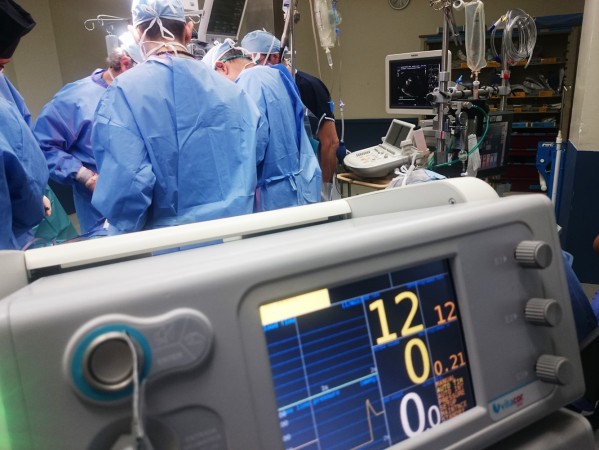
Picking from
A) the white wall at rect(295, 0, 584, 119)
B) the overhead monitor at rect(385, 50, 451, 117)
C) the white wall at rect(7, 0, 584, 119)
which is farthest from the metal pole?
the white wall at rect(295, 0, 584, 119)

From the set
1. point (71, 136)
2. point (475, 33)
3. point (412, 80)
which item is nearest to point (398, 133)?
point (412, 80)

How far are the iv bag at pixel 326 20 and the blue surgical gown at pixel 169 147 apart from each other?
131 centimetres

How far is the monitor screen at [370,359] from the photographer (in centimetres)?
50

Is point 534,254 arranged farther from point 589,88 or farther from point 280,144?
point 589,88

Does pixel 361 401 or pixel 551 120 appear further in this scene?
pixel 551 120

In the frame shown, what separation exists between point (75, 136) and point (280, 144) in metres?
1.04

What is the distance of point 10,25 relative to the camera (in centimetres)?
145

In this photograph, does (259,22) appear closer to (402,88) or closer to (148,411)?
(402,88)

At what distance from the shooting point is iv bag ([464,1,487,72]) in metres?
2.39

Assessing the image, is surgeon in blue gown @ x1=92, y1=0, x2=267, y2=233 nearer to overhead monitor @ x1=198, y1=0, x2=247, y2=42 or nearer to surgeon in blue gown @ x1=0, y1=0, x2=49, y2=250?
surgeon in blue gown @ x1=0, y1=0, x2=49, y2=250

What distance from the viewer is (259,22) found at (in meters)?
3.52

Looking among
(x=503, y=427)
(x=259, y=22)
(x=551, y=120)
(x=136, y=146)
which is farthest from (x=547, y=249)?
(x=551, y=120)

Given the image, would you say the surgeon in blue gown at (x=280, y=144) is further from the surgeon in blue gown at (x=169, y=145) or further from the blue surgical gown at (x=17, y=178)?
the blue surgical gown at (x=17, y=178)

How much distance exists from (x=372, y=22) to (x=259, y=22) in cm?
259
